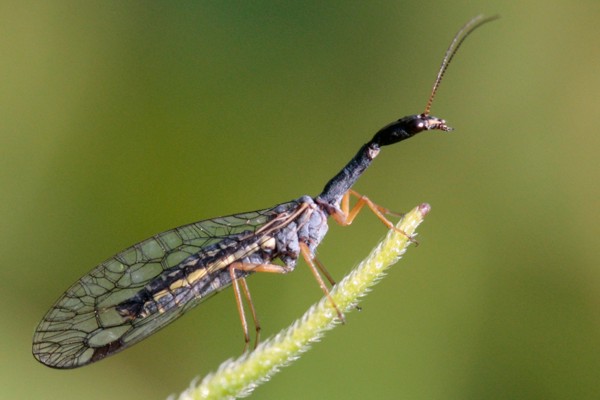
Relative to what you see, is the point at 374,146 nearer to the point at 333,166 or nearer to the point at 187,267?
the point at 333,166

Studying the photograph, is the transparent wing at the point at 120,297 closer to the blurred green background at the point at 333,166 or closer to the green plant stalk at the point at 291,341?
the blurred green background at the point at 333,166

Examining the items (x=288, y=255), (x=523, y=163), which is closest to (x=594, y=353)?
(x=523, y=163)

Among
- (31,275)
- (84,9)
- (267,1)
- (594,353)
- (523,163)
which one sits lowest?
(594,353)

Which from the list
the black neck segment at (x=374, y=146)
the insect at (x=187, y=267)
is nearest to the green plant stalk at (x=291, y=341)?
the insect at (x=187, y=267)

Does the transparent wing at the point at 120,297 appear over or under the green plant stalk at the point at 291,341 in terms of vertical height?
over

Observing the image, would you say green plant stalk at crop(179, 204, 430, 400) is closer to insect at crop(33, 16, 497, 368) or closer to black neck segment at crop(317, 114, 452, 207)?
insect at crop(33, 16, 497, 368)

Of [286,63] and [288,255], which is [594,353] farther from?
[286,63]

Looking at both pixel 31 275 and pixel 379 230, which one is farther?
pixel 379 230
